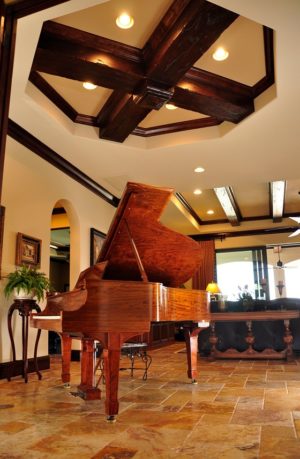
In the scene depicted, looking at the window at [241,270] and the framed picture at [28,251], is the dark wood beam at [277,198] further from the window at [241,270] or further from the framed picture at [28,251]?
the framed picture at [28,251]

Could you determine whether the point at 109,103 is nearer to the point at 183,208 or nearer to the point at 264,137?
the point at 264,137

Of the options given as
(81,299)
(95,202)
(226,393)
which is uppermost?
(95,202)

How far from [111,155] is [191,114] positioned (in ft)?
4.54

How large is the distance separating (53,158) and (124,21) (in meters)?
2.54

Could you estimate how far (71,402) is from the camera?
2.83 metres

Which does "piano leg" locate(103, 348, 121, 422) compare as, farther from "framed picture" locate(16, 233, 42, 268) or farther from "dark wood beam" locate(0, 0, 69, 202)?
"framed picture" locate(16, 233, 42, 268)

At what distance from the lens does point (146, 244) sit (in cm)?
271

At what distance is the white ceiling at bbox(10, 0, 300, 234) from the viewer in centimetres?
300

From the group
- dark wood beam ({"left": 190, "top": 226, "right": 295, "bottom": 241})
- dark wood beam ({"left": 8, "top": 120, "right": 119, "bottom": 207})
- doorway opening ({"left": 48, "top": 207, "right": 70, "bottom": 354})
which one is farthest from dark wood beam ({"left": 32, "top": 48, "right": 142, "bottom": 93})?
dark wood beam ({"left": 190, "top": 226, "right": 295, "bottom": 241})

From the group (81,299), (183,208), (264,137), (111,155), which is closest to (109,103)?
(111,155)

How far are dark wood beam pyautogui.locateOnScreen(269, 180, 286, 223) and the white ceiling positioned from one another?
29 cm

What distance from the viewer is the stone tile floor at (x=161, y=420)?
1.77m

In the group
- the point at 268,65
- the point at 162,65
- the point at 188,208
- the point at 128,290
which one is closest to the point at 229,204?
the point at 188,208

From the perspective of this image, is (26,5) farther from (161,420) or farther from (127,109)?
(161,420)
